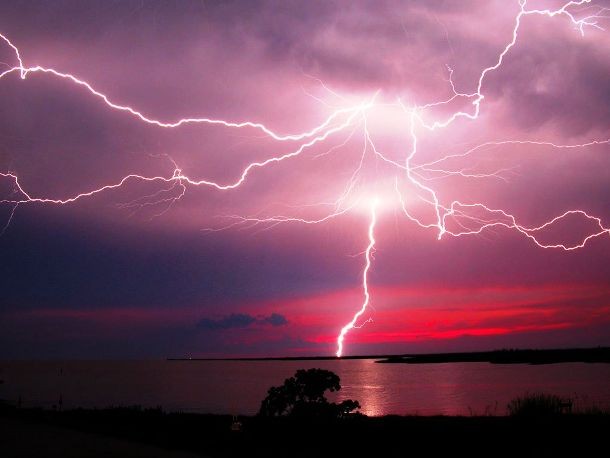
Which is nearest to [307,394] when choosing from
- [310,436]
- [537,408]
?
[310,436]

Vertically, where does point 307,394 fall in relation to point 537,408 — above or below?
above

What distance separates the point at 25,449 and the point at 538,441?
8.15 m

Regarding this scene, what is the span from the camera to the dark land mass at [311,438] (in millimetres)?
9703

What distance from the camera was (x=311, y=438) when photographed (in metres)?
11.5

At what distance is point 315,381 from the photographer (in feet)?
45.4

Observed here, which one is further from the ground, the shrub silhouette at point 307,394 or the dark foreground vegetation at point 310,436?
the shrub silhouette at point 307,394

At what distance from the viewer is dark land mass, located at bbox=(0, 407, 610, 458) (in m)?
9.70

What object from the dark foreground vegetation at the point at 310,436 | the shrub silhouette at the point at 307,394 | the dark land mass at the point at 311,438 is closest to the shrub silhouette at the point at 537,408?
the dark foreground vegetation at the point at 310,436

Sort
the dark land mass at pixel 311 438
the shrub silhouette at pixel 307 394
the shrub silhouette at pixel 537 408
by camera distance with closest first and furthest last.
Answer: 1. the dark land mass at pixel 311 438
2. the shrub silhouette at pixel 307 394
3. the shrub silhouette at pixel 537 408

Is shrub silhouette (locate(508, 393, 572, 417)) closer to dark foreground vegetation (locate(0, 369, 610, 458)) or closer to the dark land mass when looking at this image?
dark foreground vegetation (locate(0, 369, 610, 458))

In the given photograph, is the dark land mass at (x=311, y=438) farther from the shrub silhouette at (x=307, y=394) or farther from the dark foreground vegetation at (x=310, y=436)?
the shrub silhouette at (x=307, y=394)

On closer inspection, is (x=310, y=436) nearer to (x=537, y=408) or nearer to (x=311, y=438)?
(x=311, y=438)

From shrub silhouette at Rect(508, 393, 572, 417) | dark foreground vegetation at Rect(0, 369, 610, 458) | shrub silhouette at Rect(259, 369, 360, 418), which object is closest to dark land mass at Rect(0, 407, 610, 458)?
dark foreground vegetation at Rect(0, 369, 610, 458)

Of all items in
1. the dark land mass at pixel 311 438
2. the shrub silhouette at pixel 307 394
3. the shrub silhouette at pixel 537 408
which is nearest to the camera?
the dark land mass at pixel 311 438
